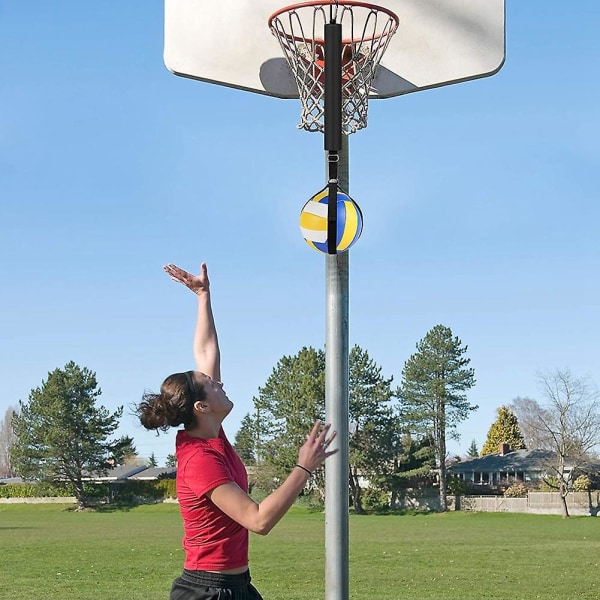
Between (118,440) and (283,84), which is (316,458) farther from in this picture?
(118,440)

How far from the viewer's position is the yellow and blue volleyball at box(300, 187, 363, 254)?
6.16 metres

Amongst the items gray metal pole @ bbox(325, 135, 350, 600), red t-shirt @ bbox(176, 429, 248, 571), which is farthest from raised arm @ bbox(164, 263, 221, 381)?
gray metal pole @ bbox(325, 135, 350, 600)

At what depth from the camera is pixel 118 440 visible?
66.3 meters

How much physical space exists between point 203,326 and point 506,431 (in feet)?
258

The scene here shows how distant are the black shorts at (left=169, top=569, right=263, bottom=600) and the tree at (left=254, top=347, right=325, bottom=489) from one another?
51904 millimetres

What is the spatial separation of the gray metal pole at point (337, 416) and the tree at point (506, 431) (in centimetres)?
7624

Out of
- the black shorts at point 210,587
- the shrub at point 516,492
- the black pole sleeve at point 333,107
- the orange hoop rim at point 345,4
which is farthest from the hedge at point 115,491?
the black shorts at point 210,587

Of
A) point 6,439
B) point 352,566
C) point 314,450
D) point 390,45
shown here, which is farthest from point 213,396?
point 6,439

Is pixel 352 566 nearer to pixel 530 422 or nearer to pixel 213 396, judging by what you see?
pixel 213 396

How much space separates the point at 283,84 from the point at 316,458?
403 centimetres

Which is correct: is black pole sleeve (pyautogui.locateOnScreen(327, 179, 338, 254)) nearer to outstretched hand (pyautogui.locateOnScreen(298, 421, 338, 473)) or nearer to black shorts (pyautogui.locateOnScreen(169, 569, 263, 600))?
outstretched hand (pyautogui.locateOnScreen(298, 421, 338, 473))

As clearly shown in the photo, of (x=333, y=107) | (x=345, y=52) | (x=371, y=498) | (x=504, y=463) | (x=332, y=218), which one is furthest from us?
(x=504, y=463)

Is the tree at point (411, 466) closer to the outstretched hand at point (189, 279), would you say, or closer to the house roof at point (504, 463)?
the house roof at point (504, 463)

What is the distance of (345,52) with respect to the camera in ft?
23.0
